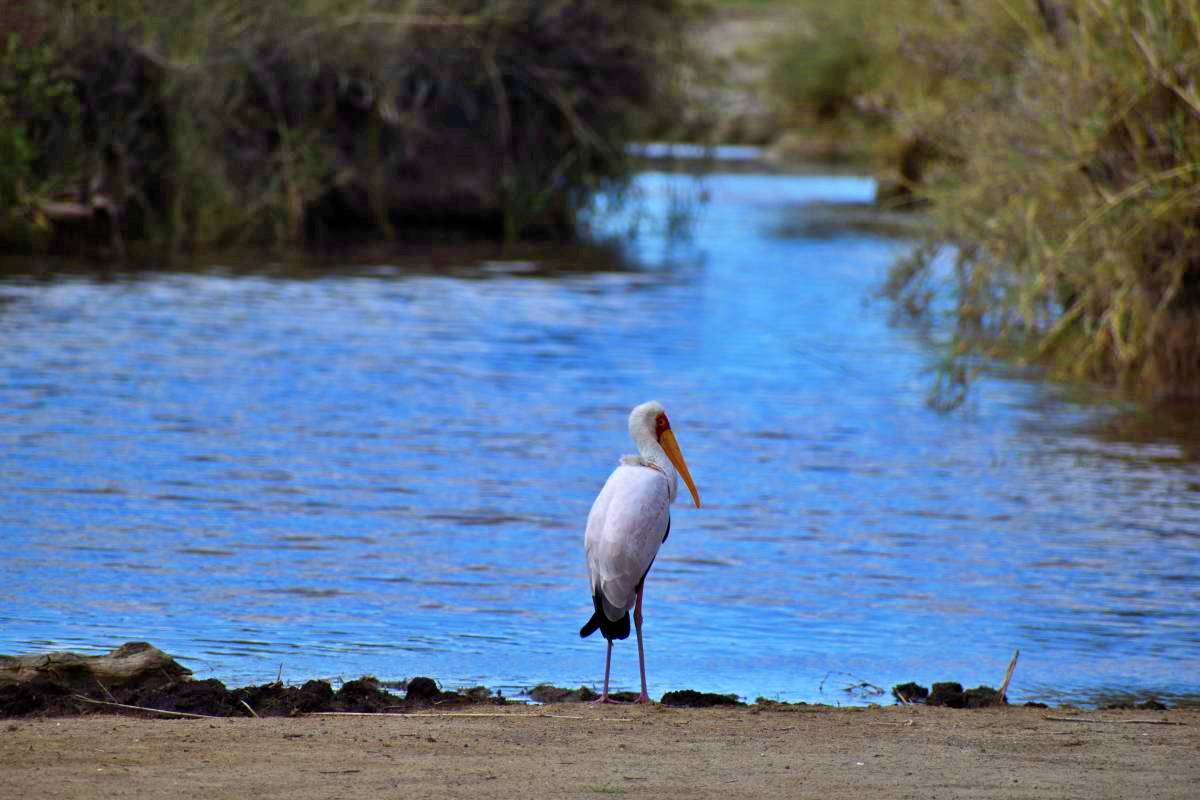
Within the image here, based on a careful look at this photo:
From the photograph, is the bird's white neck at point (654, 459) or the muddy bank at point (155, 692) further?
the bird's white neck at point (654, 459)

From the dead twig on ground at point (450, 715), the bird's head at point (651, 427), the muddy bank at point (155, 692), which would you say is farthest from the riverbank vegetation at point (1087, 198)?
the muddy bank at point (155, 692)

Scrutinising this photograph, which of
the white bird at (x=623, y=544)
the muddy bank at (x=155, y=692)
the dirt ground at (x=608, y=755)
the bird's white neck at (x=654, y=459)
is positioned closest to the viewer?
the dirt ground at (x=608, y=755)


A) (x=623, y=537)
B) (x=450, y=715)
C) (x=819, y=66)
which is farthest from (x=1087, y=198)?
(x=819, y=66)

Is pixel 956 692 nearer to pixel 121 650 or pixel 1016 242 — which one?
pixel 121 650

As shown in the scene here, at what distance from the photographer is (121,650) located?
6883 millimetres

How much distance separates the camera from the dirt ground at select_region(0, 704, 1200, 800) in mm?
5562

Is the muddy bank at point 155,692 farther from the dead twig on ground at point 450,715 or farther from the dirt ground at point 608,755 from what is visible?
the dirt ground at point 608,755

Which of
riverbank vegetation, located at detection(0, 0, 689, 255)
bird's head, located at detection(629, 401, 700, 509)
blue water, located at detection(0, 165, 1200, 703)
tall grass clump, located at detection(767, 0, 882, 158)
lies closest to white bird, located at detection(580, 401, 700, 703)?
bird's head, located at detection(629, 401, 700, 509)

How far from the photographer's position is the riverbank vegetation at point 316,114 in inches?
936

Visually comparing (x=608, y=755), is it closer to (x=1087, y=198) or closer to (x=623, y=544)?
(x=623, y=544)

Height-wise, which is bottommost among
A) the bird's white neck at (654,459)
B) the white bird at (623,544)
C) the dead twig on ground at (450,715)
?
the dead twig on ground at (450,715)

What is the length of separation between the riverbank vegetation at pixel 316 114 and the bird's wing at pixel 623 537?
1656cm

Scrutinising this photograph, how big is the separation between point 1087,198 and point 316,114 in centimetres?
1510

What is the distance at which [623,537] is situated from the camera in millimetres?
7047
